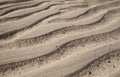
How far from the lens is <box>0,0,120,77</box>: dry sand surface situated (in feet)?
4.73

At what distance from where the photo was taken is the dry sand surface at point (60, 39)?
1.44 meters

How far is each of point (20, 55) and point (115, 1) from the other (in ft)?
4.85

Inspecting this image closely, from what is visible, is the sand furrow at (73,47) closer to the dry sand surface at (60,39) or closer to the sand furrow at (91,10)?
the dry sand surface at (60,39)

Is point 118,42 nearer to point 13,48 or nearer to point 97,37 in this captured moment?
point 97,37

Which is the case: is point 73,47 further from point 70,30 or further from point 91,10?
point 91,10

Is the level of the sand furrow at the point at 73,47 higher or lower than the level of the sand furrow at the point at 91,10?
lower

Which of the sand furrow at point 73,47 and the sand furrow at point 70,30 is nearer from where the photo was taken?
the sand furrow at point 73,47

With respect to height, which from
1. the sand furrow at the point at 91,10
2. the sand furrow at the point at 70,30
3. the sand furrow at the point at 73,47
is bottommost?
the sand furrow at the point at 73,47

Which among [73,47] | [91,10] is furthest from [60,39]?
[91,10]

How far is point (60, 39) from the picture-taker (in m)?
1.76

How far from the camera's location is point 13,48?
64.8 inches

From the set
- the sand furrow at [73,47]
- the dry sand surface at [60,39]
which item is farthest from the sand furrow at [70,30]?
the sand furrow at [73,47]

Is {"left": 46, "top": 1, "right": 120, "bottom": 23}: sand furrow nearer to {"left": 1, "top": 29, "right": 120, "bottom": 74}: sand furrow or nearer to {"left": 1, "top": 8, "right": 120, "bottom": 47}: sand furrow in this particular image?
{"left": 1, "top": 8, "right": 120, "bottom": 47}: sand furrow

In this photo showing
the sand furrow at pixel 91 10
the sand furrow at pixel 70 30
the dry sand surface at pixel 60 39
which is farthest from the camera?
the sand furrow at pixel 91 10
